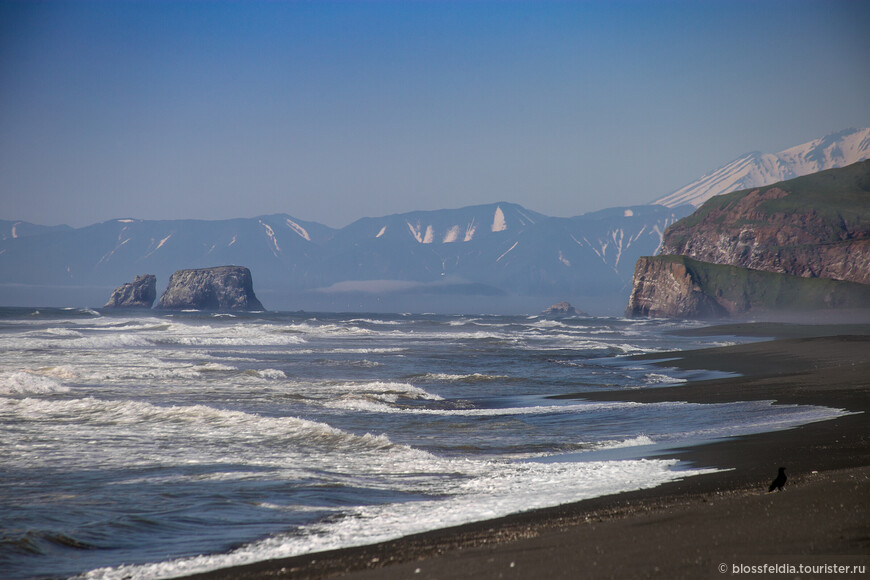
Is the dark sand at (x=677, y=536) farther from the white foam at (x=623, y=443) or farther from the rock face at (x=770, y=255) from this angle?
the rock face at (x=770, y=255)

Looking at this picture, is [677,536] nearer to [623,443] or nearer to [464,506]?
[464,506]

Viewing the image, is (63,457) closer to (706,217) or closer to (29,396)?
(29,396)

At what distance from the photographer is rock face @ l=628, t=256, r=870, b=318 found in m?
131

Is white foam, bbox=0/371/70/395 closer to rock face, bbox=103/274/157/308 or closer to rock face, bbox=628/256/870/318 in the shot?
rock face, bbox=628/256/870/318

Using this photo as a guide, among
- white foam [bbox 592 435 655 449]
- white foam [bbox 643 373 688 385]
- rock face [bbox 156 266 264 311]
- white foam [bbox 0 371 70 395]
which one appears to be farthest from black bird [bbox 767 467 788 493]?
rock face [bbox 156 266 264 311]

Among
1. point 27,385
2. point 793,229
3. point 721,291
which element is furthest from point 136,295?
point 793,229

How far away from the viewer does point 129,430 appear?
1557 centimetres

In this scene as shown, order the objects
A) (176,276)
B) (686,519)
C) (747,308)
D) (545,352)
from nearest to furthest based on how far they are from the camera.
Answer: (686,519) → (545,352) → (747,308) → (176,276)

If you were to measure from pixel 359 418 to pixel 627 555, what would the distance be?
1330 centimetres

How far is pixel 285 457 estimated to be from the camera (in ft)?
42.3

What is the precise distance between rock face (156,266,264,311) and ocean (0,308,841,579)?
146 meters

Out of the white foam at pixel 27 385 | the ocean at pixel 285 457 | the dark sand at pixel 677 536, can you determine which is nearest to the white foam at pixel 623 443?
the ocean at pixel 285 457

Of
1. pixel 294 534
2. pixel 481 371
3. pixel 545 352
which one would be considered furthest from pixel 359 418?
pixel 545 352

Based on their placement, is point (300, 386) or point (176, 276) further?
point (176, 276)
